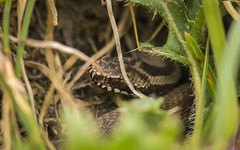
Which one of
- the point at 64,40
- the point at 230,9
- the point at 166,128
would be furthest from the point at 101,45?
the point at 166,128

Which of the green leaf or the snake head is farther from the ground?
the green leaf

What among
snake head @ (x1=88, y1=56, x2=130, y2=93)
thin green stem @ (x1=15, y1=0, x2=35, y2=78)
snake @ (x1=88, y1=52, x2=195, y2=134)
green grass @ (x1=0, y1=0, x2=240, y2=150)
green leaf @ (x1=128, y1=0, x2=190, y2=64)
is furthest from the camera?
snake head @ (x1=88, y1=56, x2=130, y2=93)

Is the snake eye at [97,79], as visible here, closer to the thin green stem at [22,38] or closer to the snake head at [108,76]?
the snake head at [108,76]

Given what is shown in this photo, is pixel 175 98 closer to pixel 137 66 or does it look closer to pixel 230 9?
pixel 137 66

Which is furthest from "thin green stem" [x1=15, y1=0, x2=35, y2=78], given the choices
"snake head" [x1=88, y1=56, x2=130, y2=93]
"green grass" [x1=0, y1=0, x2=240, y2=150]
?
"snake head" [x1=88, y1=56, x2=130, y2=93]

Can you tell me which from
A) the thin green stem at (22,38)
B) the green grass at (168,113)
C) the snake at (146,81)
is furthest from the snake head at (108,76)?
the thin green stem at (22,38)

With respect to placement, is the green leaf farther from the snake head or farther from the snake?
the snake head

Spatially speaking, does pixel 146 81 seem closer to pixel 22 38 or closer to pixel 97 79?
pixel 97 79

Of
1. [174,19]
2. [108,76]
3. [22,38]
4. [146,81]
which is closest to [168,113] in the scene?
[22,38]

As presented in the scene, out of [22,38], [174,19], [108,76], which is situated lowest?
[108,76]
